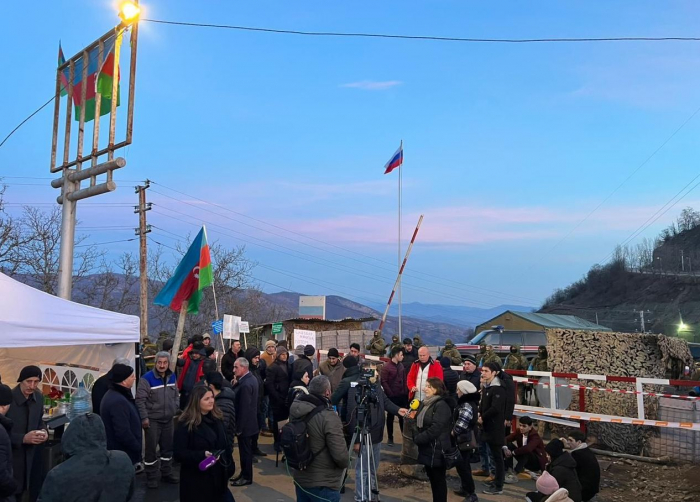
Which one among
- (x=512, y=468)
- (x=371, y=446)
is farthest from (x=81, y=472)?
(x=512, y=468)

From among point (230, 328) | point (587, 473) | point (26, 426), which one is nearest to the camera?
point (26, 426)

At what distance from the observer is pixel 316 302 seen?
83.6ft

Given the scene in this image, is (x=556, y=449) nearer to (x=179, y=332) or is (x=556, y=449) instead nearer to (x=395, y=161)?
(x=179, y=332)

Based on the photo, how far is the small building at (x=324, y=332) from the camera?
73.2 feet

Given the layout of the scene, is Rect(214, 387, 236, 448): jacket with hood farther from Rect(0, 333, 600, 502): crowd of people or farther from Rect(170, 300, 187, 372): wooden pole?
Rect(170, 300, 187, 372): wooden pole

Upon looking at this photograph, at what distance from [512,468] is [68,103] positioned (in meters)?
10.9

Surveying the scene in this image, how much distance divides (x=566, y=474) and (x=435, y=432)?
1391mm

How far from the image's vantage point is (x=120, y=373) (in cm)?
591

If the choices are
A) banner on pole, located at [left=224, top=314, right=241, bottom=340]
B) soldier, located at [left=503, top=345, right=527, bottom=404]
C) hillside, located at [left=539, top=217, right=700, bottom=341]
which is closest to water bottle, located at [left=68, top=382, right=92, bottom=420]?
banner on pole, located at [left=224, top=314, right=241, bottom=340]

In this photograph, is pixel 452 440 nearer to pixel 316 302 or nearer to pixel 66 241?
pixel 66 241

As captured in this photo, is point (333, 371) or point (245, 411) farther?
point (333, 371)

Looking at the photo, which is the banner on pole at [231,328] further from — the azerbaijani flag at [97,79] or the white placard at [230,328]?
the azerbaijani flag at [97,79]

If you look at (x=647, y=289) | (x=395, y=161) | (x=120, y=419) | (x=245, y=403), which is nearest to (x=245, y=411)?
(x=245, y=403)

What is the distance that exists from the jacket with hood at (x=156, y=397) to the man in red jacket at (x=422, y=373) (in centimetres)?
351
